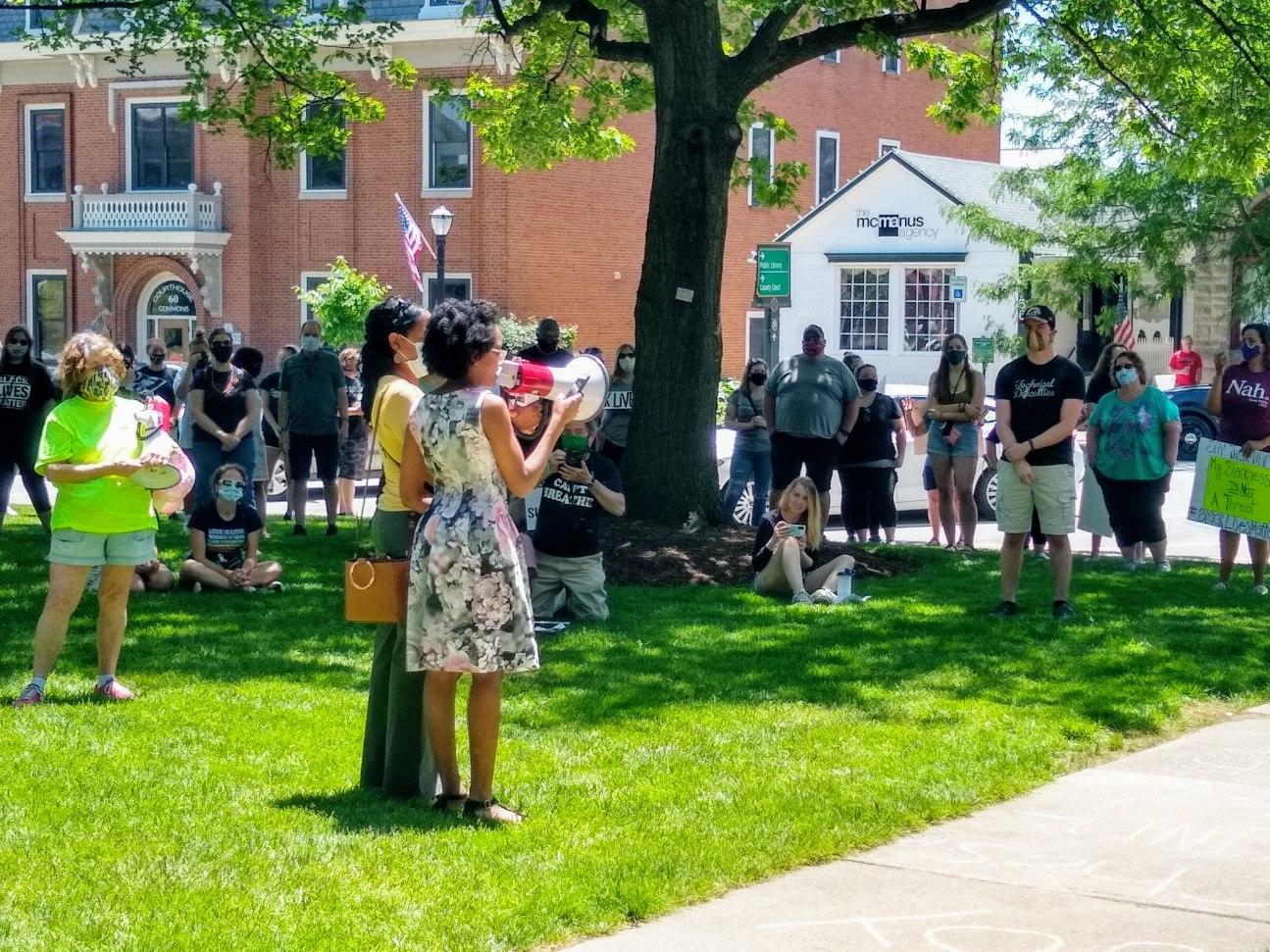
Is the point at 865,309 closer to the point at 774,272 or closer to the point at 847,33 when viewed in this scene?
the point at 774,272

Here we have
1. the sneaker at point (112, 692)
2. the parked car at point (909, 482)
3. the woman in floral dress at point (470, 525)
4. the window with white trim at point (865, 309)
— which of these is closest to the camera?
the woman in floral dress at point (470, 525)

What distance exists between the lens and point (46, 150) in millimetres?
38688

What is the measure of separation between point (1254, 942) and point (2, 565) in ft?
35.4

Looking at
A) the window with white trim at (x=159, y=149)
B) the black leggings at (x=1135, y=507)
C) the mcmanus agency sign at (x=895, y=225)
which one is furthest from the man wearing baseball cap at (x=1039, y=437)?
the window with white trim at (x=159, y=149)

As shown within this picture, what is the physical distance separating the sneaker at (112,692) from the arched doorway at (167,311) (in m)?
30.2

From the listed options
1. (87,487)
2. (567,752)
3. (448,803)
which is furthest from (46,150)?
(448,803)

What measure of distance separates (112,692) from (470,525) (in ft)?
10.3

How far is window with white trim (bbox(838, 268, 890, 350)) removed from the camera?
126 ft

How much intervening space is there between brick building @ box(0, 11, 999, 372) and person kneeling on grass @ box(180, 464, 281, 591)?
894 inches

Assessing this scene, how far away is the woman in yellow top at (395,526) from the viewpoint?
6414 mm

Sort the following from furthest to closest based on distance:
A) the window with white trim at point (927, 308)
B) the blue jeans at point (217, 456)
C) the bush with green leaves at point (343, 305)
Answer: the window with white trim at point (927, 308), the bush with green leaves at point (343, 305), the blue jeans at point (217, 456)

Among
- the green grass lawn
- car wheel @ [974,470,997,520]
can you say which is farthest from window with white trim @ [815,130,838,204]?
the green grass lawn

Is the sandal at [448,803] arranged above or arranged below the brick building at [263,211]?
below

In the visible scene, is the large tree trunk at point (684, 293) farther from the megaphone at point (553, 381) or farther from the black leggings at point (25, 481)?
the megaphone at point (553, 381)
